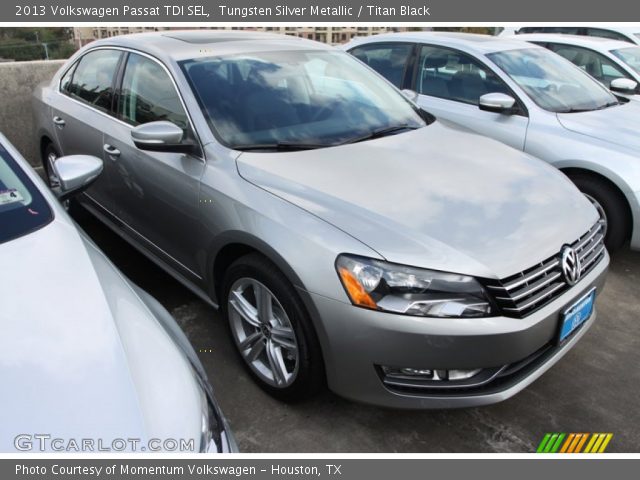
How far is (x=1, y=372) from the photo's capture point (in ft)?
4.47

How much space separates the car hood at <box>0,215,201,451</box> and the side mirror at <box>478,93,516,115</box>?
131 inches

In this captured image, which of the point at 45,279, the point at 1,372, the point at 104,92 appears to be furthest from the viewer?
the point at 104,92

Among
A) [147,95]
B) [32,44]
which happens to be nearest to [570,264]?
[147,95]

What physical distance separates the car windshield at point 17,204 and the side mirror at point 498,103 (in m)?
3.37

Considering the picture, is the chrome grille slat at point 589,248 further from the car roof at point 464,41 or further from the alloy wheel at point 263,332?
the car roof at point 464,41

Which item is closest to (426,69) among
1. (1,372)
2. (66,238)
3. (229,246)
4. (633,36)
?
(229,246)

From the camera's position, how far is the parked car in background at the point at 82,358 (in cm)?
130

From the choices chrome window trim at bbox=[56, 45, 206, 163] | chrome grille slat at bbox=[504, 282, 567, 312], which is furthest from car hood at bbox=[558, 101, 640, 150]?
chrome window trim at bbox=[56, 45, 206, 163]

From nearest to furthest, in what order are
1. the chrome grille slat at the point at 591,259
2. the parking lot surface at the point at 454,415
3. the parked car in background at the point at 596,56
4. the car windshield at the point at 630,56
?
1. the parking lot surface at the point at 454,415
2. the chrome grille slat at the point at 591,259
3. the parked car in background at the point at 596,56
4. the car windshield at the point at 630,56

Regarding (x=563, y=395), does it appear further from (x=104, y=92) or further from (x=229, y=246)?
(x=104, y=92)

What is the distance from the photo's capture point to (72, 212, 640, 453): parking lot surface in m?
2.31

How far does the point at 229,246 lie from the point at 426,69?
3.21m

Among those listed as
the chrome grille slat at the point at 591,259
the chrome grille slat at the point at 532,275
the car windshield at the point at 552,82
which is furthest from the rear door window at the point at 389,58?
the chrome grille slat at the point at 532,275

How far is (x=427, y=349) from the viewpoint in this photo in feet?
6.48
